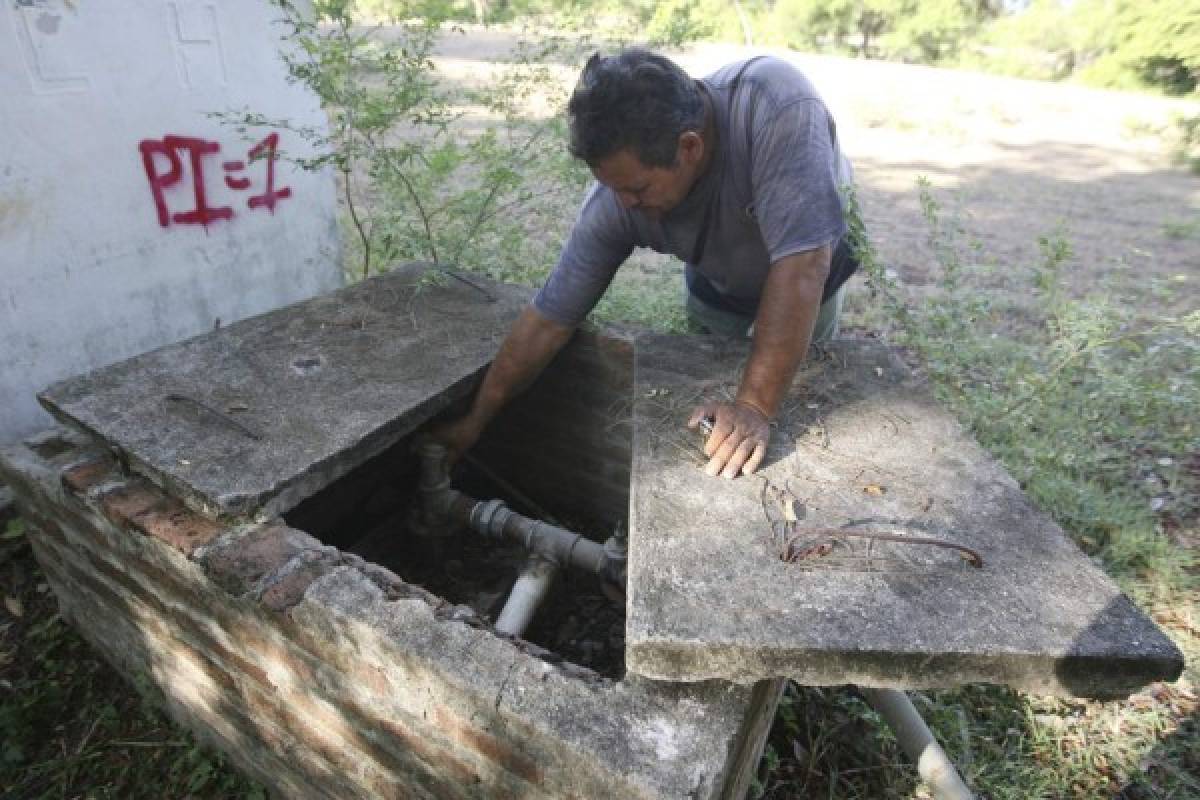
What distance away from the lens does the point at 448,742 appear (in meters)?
1.41

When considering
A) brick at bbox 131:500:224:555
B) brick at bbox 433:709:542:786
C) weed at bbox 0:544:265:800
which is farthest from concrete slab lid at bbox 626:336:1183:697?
weed at bbox 0:544:265:800

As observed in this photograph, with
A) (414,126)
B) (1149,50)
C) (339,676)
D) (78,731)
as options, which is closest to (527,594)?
(339,676)

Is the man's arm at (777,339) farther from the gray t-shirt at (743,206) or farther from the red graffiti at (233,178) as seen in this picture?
the red graffiti at (233,178)

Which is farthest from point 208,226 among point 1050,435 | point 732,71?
point 1050,435

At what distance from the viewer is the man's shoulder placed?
72.9 inches

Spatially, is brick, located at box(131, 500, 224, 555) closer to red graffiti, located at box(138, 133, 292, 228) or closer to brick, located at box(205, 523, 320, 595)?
brick, located at box(205, 523, 320, 595)

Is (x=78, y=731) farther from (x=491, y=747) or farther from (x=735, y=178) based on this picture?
(x=735, y=178)

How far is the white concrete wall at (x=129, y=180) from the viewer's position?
234cm

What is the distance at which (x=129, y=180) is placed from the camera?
2.65 m

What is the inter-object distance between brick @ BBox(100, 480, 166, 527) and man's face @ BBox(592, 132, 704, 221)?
1.38 metres

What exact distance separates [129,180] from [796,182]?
245 cm

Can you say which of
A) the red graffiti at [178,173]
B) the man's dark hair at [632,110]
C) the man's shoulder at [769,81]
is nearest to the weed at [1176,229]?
the man's shoulder at [769,81]

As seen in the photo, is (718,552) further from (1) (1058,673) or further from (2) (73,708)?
(2) (73,708)

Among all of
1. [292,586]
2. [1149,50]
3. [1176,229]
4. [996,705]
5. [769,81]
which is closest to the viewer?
[292,586]
